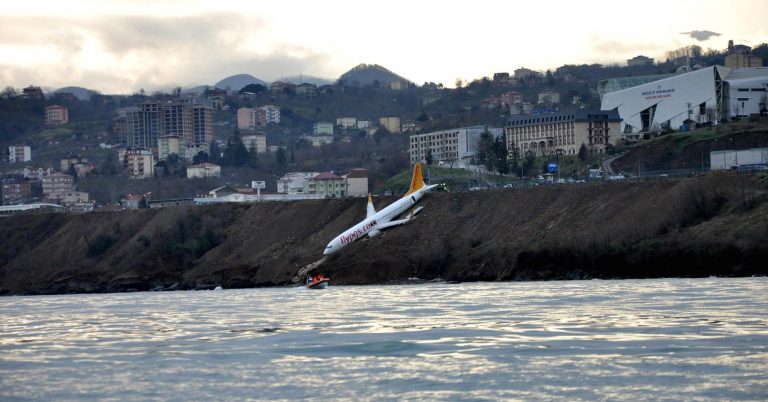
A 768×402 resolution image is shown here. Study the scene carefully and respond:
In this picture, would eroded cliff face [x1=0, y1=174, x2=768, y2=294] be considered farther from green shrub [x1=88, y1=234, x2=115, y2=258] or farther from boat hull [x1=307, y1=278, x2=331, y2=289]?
boat hull [x1=307, y1=278, x2=331, y2=289]

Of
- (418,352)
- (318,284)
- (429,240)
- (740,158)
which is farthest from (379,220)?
(418,352)

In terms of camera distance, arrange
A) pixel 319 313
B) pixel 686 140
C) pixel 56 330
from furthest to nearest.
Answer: pixel 686 140, pixel 319 313, pixel 56 330

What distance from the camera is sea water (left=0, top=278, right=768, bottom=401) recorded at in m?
40.1

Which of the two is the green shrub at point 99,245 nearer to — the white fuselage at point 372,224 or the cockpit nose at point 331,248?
the white fuselage at point 372,224

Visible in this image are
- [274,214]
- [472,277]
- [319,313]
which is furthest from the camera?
[274,214]

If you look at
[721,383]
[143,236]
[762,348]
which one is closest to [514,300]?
[762,348]

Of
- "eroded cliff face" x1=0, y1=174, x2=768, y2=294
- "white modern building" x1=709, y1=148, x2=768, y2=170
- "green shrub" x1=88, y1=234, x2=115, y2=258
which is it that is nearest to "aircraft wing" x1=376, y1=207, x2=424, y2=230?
"eroded cliff face" x1=0, y1=174, x2=768, y2=294

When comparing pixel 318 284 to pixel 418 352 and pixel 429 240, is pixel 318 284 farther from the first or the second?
pixel 418 352

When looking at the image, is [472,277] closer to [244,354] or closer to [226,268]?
[226,268]

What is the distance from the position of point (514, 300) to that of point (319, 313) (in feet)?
41.7

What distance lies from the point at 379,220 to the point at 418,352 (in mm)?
97587

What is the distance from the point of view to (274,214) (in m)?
172

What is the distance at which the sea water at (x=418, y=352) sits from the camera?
132 feet

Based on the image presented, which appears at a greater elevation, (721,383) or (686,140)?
(686,140)
